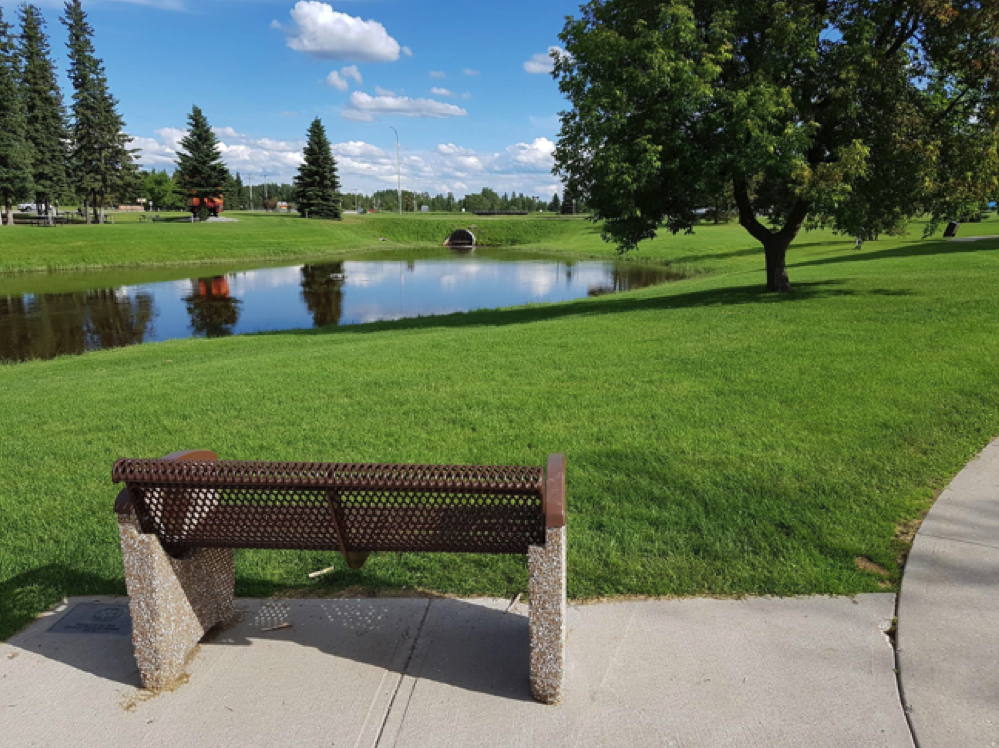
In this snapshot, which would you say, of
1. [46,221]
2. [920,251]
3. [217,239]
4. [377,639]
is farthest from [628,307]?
[46,221]

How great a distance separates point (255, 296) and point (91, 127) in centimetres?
4352

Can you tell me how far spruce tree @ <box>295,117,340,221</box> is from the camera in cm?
7825

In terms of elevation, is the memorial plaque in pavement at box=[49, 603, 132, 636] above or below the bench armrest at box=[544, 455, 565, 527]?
below

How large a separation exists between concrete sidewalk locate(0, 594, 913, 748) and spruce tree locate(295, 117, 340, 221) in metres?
80.0

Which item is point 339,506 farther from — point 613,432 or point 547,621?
point 613,432

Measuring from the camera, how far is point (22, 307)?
2384cm

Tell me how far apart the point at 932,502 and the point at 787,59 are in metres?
12.0

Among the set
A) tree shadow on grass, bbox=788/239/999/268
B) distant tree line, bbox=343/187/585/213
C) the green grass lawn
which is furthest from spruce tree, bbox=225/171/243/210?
the green grass lawn

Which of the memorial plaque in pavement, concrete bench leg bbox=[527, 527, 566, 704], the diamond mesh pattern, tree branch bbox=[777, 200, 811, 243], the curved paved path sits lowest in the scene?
the memorial plaque in pavement

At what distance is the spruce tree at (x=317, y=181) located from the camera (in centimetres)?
7825

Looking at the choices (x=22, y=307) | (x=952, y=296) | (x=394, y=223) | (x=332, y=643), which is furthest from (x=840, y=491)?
(x=394, y=223)

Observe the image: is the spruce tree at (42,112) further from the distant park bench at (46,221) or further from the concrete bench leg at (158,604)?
the concrete bench leg at (158,604)

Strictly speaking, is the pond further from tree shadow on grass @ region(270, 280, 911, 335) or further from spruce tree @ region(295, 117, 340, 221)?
spruce tree @ region(295, 117, 340, 221)

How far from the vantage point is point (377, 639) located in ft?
10.7
